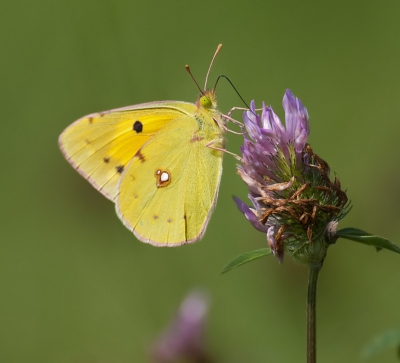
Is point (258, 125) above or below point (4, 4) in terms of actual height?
below

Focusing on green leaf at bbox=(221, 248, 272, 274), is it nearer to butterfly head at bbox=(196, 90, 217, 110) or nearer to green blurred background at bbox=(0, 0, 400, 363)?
butterfly head at bbox=(196, 90, 217, 110)

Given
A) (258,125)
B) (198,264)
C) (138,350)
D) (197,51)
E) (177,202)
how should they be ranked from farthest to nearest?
1. (197,51)
2. (198,264)
3. (138,350)
4. (177,202)
5. (258,125)

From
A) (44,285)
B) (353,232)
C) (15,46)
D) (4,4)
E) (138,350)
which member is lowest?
(138,350)

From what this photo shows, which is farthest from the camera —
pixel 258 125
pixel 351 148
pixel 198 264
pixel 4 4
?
pixel 4 4

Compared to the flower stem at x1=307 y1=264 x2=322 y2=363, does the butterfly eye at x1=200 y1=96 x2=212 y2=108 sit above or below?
above

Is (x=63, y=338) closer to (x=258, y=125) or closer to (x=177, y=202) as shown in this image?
(x=177, y=202)

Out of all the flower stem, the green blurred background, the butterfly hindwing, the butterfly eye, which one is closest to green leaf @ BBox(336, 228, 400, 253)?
the flower stem

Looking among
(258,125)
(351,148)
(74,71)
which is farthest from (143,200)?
(74,71)

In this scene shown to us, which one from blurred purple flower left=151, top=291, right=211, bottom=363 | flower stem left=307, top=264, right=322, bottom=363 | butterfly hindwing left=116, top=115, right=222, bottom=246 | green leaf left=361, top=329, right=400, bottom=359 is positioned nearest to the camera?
flower stem left=307, top=264, right=322, bottom=363

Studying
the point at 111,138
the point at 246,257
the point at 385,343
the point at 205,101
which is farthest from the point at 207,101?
the point at 385,343
